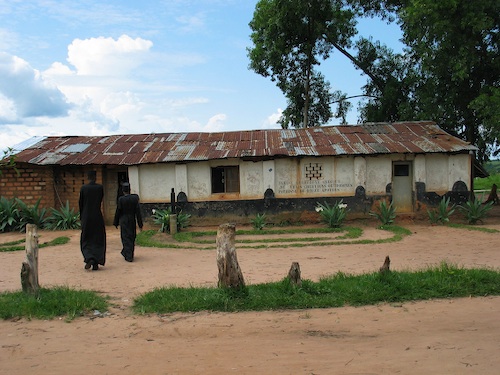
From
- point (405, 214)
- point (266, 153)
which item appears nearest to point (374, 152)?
point (405, 214)

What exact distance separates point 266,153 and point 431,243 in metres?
6.21

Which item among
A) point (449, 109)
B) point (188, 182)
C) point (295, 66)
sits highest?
point (295, 66)

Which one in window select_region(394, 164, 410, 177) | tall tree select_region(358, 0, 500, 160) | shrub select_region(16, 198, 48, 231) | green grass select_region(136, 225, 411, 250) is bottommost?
green grass select_region(136, 225, 411, 250)

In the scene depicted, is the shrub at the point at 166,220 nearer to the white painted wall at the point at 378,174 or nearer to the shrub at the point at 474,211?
the white painted wall at the point at 378,174

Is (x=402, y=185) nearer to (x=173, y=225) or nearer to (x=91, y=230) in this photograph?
(x=173, y=225)

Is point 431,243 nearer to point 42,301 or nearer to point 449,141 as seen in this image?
point 449,141

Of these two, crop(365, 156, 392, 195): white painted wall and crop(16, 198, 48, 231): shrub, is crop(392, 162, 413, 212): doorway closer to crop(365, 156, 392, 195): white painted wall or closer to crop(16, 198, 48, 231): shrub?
crop(365, 156, 392, 195): white painted wall

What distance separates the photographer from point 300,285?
6.52 metres

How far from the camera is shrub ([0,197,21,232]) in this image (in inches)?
580

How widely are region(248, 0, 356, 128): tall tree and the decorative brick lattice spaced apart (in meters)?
Answer: 7.48

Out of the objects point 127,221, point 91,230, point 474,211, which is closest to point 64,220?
point 127,221

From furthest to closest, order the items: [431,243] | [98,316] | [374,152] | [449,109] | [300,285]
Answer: [449,109], [374,152], [431,243], [300,285], [98,316]

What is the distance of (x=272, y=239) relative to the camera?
12891mm

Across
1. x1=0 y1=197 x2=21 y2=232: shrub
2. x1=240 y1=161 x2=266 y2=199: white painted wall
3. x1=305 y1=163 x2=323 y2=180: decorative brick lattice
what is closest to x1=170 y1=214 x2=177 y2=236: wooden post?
x1=240 y1=161 x2=266 y2=199: white painted wall
